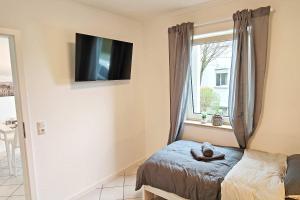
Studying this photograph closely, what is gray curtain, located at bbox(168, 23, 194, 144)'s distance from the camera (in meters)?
2.71

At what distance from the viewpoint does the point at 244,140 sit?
242 cm

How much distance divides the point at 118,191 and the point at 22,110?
1493mm

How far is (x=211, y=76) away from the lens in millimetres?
2859

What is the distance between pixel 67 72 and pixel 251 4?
2192 mm

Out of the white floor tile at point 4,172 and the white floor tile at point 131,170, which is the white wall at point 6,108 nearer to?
the white floor tile at point 4,172

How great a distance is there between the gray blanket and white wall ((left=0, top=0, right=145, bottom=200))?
2.68 feet

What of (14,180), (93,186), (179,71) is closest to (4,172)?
(14,180)

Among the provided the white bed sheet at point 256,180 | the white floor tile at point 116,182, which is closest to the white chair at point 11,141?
the white floor tile at point 116,182

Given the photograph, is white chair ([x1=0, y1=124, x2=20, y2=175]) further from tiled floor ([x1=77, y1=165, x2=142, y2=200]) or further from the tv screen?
the tv screen

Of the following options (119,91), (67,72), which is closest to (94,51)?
(67,72)

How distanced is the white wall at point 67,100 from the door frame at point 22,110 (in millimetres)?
46

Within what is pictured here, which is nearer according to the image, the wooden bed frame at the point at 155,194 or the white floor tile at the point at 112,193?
the wooden bed frame at the point at 155,194

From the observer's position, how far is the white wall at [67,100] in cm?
201

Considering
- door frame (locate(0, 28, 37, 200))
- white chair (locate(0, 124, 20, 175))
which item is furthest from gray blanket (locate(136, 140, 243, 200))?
white chair (locate(0, 124, 20, 175))
